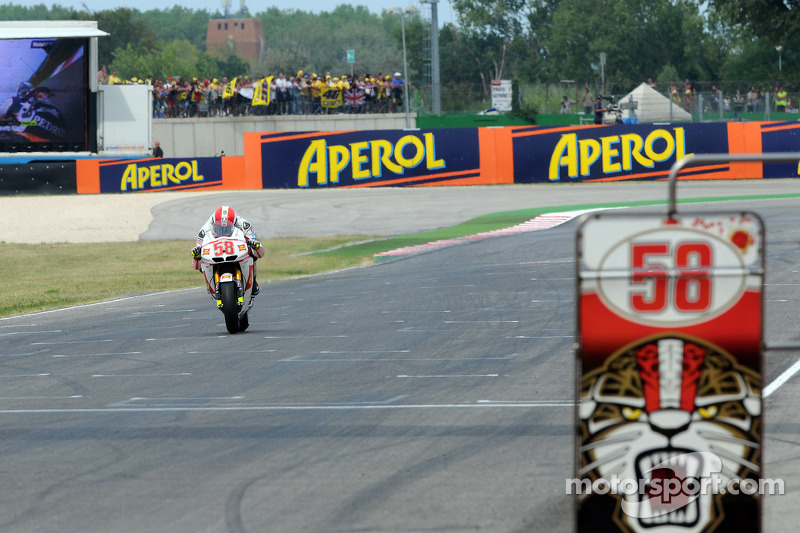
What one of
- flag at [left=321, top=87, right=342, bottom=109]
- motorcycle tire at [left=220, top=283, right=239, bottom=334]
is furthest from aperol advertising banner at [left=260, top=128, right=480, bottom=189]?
motorcycle tire at [left=220, top=283, right=239, bottom=334]

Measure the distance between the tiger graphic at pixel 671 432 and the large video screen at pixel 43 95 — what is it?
38.4 m

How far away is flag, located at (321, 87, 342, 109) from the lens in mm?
50781

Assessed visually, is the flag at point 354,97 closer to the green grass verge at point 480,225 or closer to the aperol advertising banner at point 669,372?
the green grass verge at point 480,225

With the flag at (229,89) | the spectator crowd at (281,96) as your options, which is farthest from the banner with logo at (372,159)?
the flag at (229,89)

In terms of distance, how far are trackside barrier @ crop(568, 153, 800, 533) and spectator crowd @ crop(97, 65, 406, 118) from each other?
46.5 m

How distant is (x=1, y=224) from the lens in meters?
31.6

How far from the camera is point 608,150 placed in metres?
37.2

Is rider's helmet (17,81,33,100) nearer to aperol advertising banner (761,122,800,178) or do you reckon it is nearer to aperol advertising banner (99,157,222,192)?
aperol advertising banner (99,157,222,192)

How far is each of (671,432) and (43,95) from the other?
38.8m

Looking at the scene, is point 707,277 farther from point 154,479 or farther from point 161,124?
point 161,124

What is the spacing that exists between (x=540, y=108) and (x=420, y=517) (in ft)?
154

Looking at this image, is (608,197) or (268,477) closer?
(268,477)

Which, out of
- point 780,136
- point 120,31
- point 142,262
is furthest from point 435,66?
point 120,31

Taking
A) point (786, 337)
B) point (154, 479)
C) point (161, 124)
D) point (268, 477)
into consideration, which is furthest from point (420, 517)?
point (161, 124)
